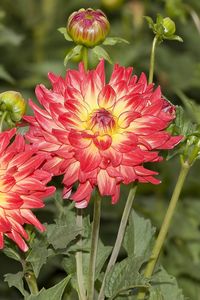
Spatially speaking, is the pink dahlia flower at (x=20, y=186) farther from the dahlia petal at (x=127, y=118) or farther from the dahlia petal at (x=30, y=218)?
the dahlia petal at (x=127, y=118)

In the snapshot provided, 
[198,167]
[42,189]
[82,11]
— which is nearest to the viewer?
[42,189]

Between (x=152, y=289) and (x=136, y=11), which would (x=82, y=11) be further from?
(x=136, y=11)

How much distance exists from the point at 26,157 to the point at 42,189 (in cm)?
4

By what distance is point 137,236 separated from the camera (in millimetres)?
1360

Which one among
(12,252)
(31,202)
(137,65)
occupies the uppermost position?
(31,202)

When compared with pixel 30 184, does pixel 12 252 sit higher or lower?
lower

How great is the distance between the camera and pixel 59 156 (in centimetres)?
115

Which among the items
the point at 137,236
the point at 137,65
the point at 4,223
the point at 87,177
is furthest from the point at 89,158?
the point at 137,65

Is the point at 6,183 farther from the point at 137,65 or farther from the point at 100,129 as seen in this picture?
the point at 137,65

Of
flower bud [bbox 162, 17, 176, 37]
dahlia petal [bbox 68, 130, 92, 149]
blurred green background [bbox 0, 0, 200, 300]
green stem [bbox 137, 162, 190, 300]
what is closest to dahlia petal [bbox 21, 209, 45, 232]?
dahlia petal [bbox 68, 130, 92, 149]

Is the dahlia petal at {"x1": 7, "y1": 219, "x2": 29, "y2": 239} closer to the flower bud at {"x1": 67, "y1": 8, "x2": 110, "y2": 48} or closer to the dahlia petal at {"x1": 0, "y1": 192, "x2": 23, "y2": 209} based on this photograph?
the dahlia petal at {"x1": 0, "y1": 192, "x2": 23, "y2": 209}

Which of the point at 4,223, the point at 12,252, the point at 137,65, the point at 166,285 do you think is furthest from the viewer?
the point at 137,65

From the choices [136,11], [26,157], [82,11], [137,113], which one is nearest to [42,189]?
[26,157]

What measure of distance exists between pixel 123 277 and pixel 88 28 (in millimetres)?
347
